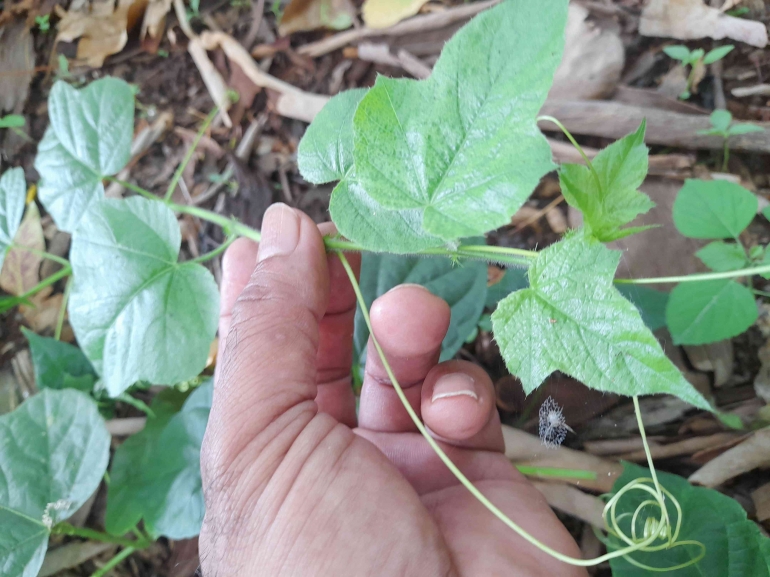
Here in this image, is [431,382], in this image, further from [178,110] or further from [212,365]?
[178,110]

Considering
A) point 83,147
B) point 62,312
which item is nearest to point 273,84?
point 83,147

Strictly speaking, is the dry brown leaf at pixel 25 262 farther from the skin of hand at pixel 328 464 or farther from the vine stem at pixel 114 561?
the skin of hand at pixel 328 464

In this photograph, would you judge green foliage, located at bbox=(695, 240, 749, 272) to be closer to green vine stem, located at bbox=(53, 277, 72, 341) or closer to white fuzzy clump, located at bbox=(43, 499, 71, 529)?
white fuzzy clump, located at bbox=(43, 499, 71, 529)

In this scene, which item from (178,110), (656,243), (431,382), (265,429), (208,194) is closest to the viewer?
(265,429)

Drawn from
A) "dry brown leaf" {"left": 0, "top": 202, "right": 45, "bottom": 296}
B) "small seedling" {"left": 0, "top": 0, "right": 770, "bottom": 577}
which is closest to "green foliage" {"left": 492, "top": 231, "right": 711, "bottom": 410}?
"small seedling" {"left": 0, "top": 0, "right": 770, "bottom": 577}

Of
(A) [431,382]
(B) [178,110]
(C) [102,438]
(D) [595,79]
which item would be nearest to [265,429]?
(A) [431,382]

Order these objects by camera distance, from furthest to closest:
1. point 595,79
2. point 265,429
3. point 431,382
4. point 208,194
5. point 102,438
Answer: point 208,194
point 595,79
point 102,438
point 431,382
point 265,429

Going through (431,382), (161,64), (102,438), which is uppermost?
(161,64)

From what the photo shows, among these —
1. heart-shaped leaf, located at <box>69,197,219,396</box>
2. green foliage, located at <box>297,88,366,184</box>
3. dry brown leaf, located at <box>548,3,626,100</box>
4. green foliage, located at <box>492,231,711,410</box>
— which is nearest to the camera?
green foliage, located at <box>492,231,711,410</box>
